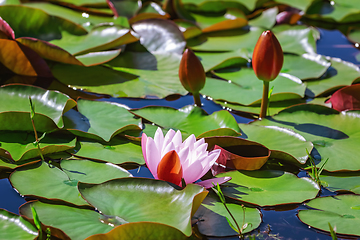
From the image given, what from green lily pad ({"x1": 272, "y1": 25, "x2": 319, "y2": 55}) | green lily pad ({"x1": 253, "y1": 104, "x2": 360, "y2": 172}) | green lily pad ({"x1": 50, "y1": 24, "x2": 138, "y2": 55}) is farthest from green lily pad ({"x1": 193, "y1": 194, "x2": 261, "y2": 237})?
green lily pad ({"x1": 272, "y1": 25, "x2": 319, "y2": 55})

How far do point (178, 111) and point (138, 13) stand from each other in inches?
57.5

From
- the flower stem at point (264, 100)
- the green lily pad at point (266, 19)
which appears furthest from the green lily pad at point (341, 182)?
the green lily pad at point (266, 19)

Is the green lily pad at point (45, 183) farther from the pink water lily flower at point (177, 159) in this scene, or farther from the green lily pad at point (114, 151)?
the pink water lily flower at point (177, 159)

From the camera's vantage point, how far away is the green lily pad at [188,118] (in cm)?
167

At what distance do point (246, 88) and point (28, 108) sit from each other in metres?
1.18

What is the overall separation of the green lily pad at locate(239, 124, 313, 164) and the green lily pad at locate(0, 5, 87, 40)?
4.60 feet

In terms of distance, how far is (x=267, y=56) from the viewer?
1608 millimetres

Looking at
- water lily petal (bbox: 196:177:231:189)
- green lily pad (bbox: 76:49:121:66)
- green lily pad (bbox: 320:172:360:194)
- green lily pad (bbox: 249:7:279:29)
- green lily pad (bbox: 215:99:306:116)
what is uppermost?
green lily pad (bbox: 249:7:279:29)

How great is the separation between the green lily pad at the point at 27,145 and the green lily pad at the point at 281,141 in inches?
31.2

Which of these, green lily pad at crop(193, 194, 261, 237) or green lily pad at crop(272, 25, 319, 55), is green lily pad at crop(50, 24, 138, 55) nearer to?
green lily pad at crop(272, 25, 319, 55)

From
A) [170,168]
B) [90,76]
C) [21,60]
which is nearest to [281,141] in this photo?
[170,168]

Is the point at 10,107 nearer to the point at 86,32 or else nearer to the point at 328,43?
the point at 86,32

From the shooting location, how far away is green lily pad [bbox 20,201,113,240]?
104 cm

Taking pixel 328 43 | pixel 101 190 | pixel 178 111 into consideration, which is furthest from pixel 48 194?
pixel 328 43
